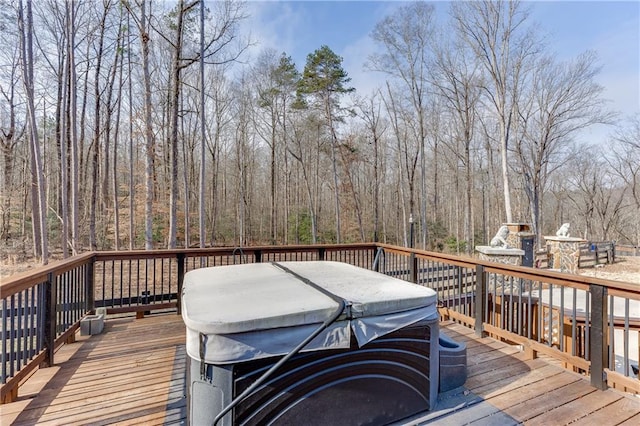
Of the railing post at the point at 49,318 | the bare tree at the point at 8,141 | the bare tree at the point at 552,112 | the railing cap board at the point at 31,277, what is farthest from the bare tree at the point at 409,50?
the bare tree at the point at 8,141

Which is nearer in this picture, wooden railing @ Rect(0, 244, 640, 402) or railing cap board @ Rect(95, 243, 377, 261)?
wooden railing @ Rect(0, 244, 640, 402)

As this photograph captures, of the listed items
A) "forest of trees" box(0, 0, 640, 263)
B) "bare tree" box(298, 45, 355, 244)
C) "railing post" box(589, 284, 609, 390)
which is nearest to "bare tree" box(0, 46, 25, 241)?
"forest of trees" box(0, 0, 640, 263)

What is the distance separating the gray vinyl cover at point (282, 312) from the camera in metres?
1.51

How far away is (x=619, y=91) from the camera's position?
1277 centimetres

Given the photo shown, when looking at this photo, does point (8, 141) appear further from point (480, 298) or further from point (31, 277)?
point (480, 298)

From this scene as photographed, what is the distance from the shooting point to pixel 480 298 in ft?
11.2

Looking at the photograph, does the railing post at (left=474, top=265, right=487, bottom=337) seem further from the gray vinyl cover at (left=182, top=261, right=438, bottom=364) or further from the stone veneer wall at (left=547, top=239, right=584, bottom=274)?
the stone veneer wall at (left=547, top=239, right=584, bottom=274)

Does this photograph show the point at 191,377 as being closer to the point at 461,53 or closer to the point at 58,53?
the point at 58,53

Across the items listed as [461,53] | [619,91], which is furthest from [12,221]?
[619,91]

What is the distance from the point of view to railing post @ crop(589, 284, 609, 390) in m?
2.35

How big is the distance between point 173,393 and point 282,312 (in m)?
1.43

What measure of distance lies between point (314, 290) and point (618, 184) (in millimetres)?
24656

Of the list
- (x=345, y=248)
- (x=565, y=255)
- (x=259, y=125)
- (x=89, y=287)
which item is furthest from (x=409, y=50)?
(x=89, y=287)

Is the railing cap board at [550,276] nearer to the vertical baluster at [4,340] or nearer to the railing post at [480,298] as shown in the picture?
the railing post at [480,298]
